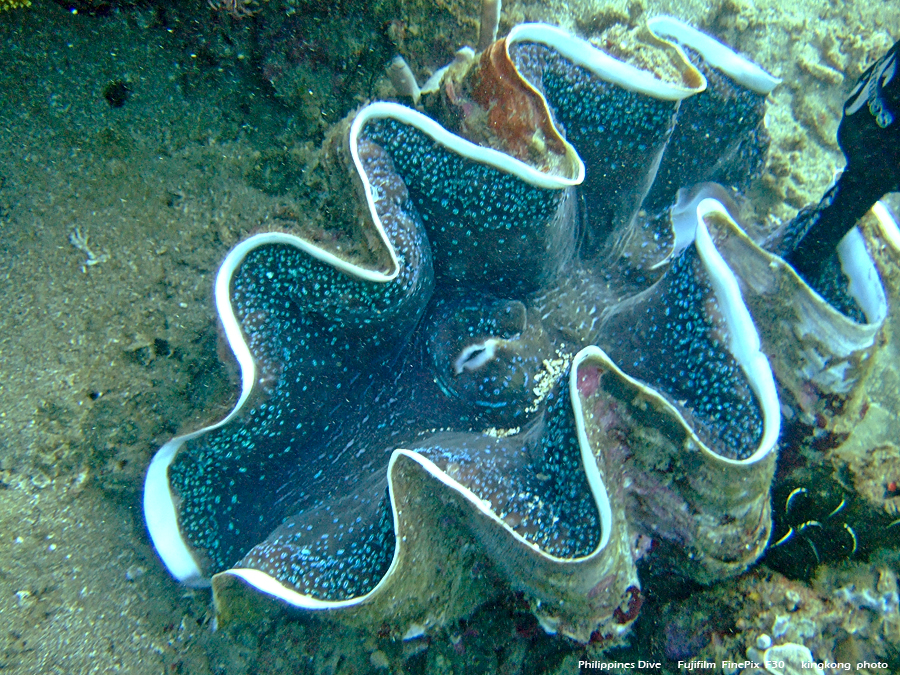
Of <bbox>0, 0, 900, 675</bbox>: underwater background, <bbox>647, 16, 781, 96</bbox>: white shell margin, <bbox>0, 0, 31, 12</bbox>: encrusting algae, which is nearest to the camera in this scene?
<bbox>0, 0, 31, 12</bbox>: encrusting algae

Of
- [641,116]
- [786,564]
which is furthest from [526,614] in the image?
[641,116]

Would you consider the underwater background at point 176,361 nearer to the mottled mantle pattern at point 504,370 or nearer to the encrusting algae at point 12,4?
the encrusting algae at point 12,4

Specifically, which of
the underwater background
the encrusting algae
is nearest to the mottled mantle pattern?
the underwater background

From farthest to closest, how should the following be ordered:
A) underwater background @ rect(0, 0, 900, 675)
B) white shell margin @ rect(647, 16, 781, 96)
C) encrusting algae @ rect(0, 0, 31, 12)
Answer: white shell margin @ rect(647, 16, 781, 96)
underwater background @ rect(0, 0, 900, 675)
encrusting algae @ rect(0, 0, 31, 12)

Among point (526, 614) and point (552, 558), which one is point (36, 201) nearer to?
point (552, 558)

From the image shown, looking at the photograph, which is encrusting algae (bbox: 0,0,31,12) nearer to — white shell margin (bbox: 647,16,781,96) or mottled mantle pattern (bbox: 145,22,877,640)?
mottled mantle pattern (bbox: 145,22,877,640)
